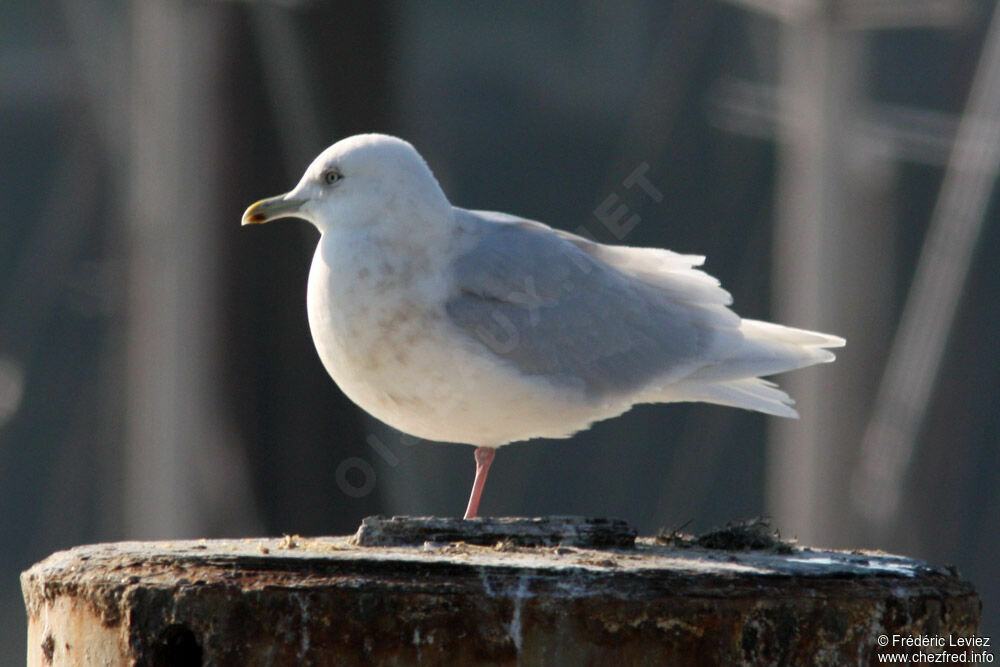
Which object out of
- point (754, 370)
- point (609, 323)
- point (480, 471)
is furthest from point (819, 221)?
point (480, 471)

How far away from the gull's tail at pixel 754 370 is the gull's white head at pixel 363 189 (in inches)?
29.5

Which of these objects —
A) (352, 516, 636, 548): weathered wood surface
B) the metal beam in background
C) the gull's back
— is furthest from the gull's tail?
the metal beam in background

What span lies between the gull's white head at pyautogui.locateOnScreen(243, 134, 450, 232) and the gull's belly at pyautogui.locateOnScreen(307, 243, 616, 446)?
13cm

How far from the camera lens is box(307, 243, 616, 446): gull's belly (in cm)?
268

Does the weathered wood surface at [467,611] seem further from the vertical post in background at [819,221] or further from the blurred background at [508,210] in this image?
the vertical post in background at [819,221]

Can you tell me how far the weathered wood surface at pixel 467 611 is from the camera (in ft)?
6.15

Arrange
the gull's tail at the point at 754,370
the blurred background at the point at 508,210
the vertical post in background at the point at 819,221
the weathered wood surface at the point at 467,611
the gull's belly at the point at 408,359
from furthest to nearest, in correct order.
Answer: the vertical post in background at the point at 819,221 → the blurred background at the point at 508,210 → the gull's tail at the point at 754,370 → the gull's belly at the point at 408,359 → the weathered wood surface at the point at 467,611

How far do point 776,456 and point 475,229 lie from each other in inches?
223

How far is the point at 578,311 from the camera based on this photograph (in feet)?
9.89

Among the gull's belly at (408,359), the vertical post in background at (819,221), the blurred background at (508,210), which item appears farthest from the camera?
the vertical post in background at (819,221)

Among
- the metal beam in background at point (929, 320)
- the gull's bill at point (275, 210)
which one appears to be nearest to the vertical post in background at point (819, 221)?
the metal beam in background at point (929, 320)

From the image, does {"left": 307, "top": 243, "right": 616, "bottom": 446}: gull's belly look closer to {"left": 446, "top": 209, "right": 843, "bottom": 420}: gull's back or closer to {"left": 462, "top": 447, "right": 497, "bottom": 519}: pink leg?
{"left": 446, "top": 209, "right": 843, "bottom": 420}: gull's back

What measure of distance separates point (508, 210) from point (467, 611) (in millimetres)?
6359

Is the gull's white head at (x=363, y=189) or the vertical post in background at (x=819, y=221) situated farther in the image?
the vertical post in background at (x=819, y=221)
